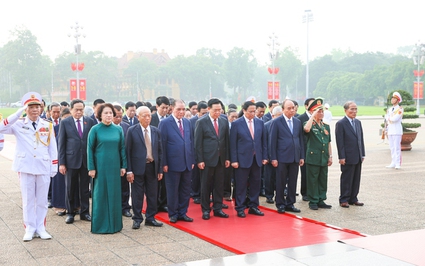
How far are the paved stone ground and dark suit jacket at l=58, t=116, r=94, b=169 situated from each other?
0.85 metres

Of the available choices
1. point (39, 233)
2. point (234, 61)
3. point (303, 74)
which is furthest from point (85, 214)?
point (303, 74)

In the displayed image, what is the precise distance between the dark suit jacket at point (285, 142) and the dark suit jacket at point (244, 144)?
12.6 inches

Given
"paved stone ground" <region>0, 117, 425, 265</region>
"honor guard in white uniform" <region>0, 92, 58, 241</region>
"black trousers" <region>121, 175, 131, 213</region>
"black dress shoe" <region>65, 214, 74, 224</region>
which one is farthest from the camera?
"black trousers" <region>121, 175, 131, 213</region>

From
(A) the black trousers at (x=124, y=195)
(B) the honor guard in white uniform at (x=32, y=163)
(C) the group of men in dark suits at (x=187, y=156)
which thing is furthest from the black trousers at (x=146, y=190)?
(B) the honor guard in white uniform at (x=32, y=163)

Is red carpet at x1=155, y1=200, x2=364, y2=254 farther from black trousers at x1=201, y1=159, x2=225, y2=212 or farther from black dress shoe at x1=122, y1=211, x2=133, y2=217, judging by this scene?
black dress shoe at x1=122, y1=211, x2=133, y2=217

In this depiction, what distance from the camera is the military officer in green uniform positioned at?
792 centimetres

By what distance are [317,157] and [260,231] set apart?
207cm

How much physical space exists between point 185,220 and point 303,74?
334 feet

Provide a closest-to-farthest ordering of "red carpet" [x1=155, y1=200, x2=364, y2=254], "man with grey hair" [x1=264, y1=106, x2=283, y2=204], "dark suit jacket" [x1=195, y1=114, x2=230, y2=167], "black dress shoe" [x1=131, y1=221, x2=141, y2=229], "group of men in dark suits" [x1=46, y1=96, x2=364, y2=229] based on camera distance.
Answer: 1. "red carpet" [x1=155, y1=200, x2=364, y2=254]
2. "black dress shoe" [x1=131, y1=221, x2=141, y2=229]
3. "group of men in dark suits" [x1=46, y1=96, x2=364, y2=229]
4. "dark suit jacket" [x1=195, y1=114, x2=230, y2=167]
5. "man with grey hair" [x1=264, y1=106, x2=283, y2=204]

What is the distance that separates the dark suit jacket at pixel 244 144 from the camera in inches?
293

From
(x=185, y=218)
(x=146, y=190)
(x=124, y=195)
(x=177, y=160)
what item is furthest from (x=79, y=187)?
(x=185, y=218)

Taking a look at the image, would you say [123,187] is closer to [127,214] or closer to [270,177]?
[127,214]

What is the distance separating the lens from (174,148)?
7.06m

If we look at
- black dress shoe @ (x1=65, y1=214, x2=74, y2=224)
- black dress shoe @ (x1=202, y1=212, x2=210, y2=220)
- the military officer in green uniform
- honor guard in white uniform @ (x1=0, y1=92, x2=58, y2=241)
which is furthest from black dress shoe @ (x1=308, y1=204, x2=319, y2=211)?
honor guard in white uniform @ (x1=0, y1=92, x2=58, y2=241)
